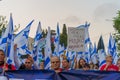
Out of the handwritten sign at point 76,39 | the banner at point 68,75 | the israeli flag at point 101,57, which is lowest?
the banner at point 68,75

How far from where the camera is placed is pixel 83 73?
9.30 meters

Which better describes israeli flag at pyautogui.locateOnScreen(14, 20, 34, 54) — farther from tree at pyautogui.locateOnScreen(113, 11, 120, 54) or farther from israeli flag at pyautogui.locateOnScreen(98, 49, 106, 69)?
tree at pyautogui.locateOnScreen(113, 11, 120, 54)

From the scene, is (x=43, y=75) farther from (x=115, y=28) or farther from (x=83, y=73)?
(x=115, y=28)

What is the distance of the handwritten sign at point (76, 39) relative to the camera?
41.1ft

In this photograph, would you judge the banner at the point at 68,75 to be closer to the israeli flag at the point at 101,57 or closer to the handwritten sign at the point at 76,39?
the handwritten sign at the point at 76,39

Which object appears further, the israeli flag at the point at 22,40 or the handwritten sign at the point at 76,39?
the israeli flag at the point at 22,40

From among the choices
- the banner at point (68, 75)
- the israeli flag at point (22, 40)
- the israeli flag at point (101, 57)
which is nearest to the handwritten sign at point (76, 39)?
the israeli flag at point (22, 40)

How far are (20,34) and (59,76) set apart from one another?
6686 millimetres

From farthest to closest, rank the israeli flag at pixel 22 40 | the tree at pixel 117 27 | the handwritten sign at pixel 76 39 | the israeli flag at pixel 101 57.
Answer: the tree at pixel 117 27 < the israeli flag at pixel 101 57 < the israeli flag at pixel 22 40 < the handwritten sign at pixel 76 39

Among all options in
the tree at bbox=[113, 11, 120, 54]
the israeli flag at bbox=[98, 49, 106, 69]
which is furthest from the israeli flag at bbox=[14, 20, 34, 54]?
the tree at bbox=[113, 11, 120, 54]

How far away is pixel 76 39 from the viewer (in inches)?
504

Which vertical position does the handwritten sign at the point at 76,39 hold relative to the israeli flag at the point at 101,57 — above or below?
above

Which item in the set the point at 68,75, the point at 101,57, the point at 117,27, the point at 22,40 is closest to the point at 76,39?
the point at 22,40

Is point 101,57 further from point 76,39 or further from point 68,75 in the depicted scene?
point 68,75
